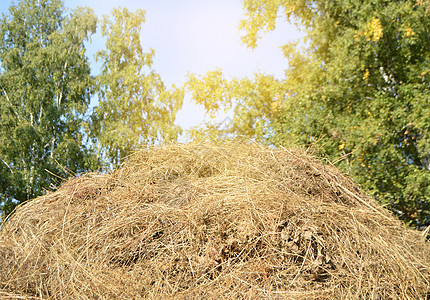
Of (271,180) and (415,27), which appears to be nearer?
(271,180)

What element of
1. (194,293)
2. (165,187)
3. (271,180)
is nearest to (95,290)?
(194,293)

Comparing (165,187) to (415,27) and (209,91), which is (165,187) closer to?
(415,27)

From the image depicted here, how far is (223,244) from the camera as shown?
330cm

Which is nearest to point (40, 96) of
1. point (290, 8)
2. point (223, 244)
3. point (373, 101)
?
point (290, 8)

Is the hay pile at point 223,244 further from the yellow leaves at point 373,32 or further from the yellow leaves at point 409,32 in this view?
the yellow leaves at point 409,32

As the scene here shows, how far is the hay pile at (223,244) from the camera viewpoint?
10.4 ft

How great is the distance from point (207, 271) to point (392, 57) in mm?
8832

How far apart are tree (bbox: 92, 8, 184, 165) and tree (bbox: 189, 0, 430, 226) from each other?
259 inches

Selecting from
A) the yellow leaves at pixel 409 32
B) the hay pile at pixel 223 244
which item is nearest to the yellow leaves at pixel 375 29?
the yellow leaves at pixel 409 32

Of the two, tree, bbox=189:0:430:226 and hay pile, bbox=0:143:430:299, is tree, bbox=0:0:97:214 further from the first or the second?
hay pile, bbox=0:143:430:299

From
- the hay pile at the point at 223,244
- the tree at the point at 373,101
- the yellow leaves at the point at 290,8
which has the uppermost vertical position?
the yellow leaves at the point at 290,8

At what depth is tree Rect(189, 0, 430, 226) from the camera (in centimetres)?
896

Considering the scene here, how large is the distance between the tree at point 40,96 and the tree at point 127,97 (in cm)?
84

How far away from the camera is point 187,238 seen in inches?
133
